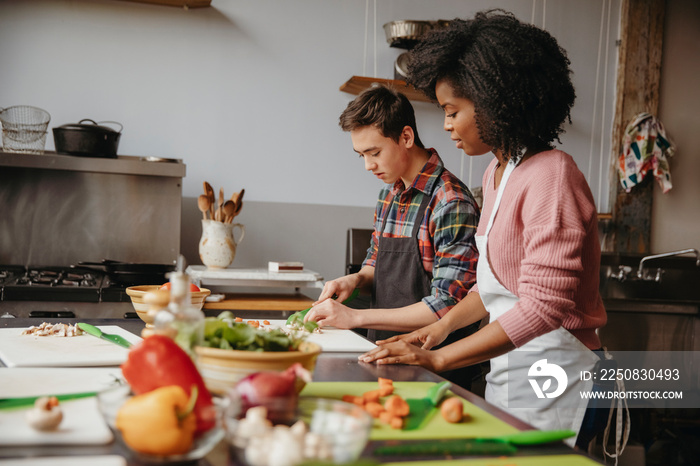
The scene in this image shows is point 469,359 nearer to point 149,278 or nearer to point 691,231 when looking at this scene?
point 149,278

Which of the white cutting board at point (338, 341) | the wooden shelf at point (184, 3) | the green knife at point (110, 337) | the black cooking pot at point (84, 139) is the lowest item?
the white cutting board at point (338, 341)

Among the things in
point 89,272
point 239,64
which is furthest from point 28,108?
point 239,64

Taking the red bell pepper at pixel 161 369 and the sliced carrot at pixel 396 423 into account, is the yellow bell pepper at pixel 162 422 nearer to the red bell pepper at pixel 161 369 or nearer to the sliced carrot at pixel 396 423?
the red bell pepper at pixel 161 369

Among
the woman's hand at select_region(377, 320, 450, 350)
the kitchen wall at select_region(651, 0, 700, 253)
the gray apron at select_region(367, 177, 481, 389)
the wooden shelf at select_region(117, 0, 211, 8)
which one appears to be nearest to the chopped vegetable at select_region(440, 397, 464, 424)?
the woman's hand at select_region(377, 320, 450, 350)

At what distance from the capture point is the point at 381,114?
6.62ft

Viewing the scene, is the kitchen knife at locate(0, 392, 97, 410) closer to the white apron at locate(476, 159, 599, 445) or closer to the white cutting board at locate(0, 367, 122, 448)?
the white cutting board at locate(0, 367, 122, 448)

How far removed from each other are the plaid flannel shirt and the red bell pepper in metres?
1.06

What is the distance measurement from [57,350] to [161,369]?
2.11 feet

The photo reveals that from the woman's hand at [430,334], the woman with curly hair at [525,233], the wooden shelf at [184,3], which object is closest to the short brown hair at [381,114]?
the woman with curly hair at [525,233]

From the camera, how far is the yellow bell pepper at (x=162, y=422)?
2.26 feet

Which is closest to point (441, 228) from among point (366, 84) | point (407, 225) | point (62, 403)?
point (407, 225)

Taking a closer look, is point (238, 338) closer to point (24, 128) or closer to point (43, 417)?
point (43, 417)

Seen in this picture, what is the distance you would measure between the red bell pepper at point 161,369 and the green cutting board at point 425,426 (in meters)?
0.25

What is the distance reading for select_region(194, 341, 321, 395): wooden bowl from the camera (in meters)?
0.85
